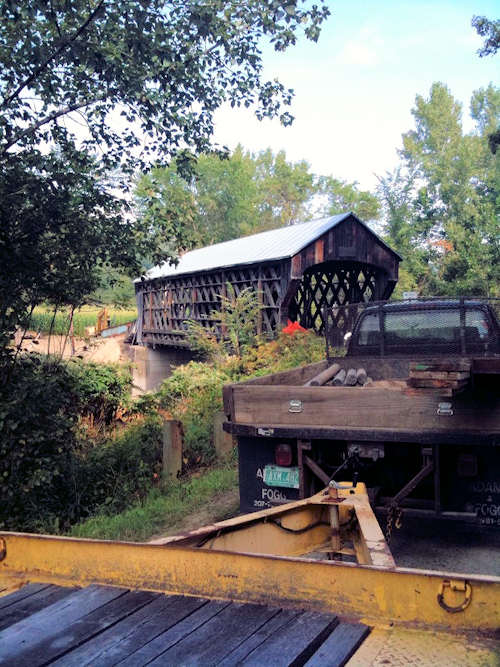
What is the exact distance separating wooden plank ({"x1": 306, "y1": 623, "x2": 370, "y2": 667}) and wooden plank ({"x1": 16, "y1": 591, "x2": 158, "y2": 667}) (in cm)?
71

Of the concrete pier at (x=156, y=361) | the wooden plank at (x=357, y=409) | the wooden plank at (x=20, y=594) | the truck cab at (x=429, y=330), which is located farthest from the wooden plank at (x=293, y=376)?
the concrete pier at (x=156, y=361)

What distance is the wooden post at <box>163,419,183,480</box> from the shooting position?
8344mm

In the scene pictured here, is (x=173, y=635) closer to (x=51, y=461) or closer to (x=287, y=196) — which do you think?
(x=51, y=461)

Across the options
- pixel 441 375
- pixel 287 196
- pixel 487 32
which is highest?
pixel 287 196

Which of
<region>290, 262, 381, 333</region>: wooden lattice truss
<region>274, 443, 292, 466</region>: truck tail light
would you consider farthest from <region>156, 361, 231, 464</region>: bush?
<region>290, 262, 381, 333</region>: wooden lattice truss

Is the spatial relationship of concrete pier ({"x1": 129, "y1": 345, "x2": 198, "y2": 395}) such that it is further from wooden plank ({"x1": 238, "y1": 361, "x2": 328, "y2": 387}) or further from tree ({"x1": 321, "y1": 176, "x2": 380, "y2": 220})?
tree ({"x1": 321, "y1": 176, "x2": 380, "y2": 220})

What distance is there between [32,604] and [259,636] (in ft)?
3.00

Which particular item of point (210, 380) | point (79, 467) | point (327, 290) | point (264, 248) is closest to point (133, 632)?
point (79, 467)

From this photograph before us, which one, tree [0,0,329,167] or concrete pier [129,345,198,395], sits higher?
tree [0,0,329,167]

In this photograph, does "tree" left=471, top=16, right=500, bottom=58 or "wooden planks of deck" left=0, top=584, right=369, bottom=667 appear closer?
"wooden planks of deck" left=0, top=584, right=369, bottom=667

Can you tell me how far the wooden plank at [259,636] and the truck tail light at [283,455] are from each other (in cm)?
293

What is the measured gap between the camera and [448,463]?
471 centimetres

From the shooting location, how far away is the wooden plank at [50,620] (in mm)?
1983

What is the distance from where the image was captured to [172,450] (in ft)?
27.5
